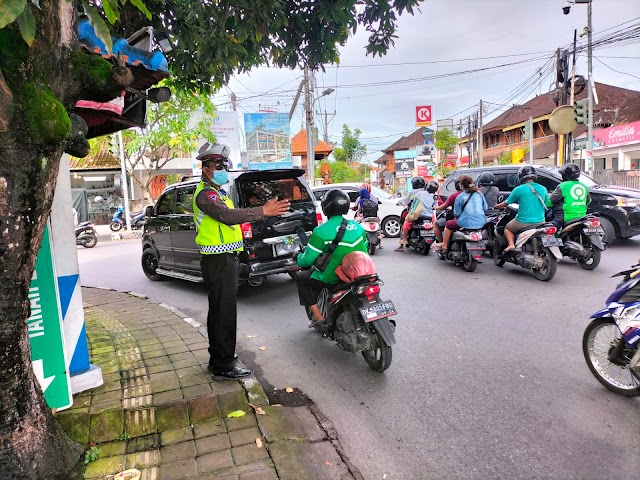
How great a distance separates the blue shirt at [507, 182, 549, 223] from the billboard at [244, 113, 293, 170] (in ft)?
60.5

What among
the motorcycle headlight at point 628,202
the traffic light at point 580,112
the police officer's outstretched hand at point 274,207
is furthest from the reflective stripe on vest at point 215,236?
the traffic light at point 580,112

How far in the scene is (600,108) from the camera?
104 ft

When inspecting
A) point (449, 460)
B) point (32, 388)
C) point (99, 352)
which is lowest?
point (449, 460)

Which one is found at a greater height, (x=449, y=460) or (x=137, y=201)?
(x=137, y=201)

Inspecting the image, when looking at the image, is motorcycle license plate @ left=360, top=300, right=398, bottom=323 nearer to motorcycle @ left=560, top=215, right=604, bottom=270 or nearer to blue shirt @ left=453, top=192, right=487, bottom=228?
blue shirt @ left=453, top=192, right=487, bottom=228

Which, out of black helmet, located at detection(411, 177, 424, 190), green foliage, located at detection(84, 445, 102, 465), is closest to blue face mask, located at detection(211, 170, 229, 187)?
green foliage, located at detection(84, 445, 102, 465)

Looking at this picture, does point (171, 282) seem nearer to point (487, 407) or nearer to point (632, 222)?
Result: point (487, 407)

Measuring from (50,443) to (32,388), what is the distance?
0.33 m

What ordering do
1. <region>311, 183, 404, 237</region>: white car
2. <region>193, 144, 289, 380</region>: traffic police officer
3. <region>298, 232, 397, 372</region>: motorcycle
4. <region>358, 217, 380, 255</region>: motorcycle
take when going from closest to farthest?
<region>193, 144, 289, 380</region>: traffic police officer, <region>298, 232, 397, 372</region>: motorcycle, <region>358, 217, 380, 255</region>: motorcycle, <region>311, 183, 404, 237</region>: white car

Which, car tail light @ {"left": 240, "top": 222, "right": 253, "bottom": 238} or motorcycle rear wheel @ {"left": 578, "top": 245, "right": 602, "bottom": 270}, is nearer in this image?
car tail light @ {"left": 240, "top": 222, "right": 253, "bottom": 238}

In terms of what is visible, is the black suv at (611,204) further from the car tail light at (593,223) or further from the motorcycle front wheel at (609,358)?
the motorcycle front wheel at (609,358)

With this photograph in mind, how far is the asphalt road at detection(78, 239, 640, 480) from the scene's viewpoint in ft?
8.98

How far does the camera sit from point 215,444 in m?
2.80

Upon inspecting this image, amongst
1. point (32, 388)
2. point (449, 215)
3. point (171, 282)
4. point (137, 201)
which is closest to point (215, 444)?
point (32, 388)
